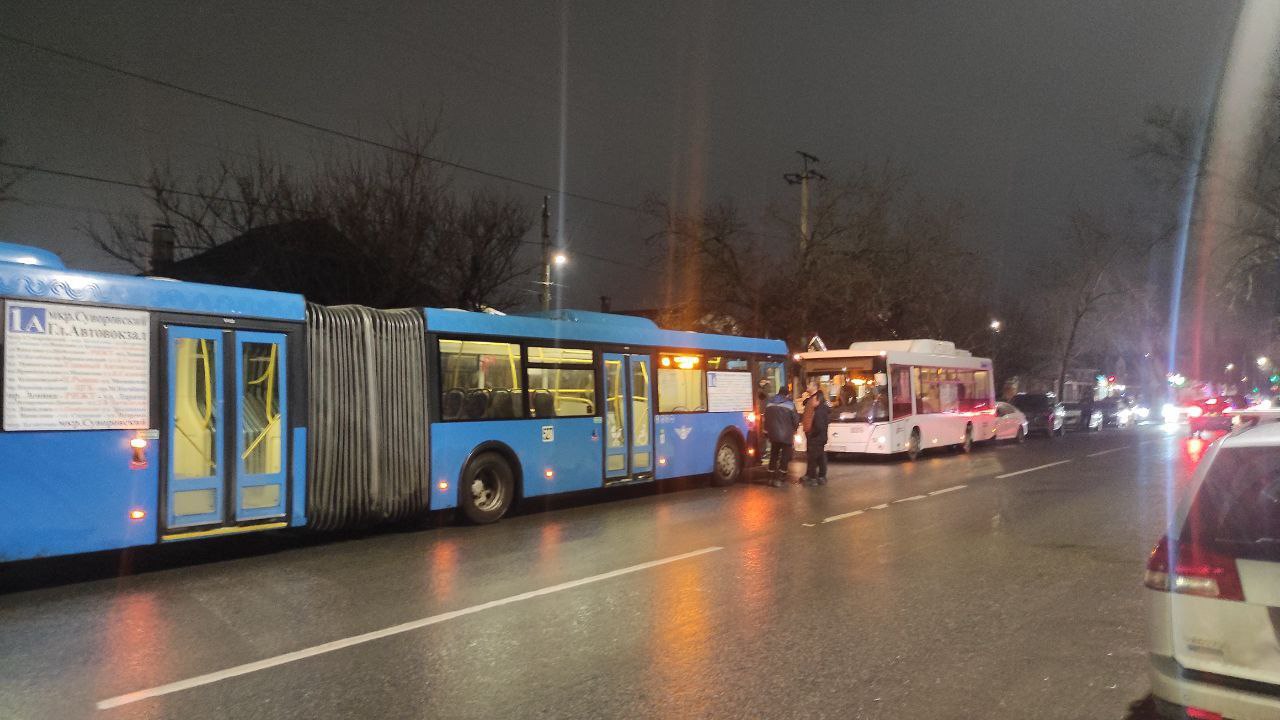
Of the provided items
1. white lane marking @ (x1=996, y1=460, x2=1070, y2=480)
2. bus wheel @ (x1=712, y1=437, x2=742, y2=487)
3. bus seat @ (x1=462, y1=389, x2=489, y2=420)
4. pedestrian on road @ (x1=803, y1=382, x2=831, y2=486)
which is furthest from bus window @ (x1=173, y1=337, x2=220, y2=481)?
white lane marking @ (x1=996, y1=460, x2=1070, y2=480)

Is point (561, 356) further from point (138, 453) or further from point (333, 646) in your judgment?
point (333, 646)

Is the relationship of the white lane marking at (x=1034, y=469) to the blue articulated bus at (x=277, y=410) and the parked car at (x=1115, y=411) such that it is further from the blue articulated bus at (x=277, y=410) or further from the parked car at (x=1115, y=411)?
the parked car at (x=1115, y=411)

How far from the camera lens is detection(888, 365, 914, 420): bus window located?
21.1 metres

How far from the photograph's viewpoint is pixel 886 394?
21.0 meters

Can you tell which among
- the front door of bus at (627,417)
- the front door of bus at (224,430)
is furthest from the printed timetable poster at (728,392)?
the front door of bus at (224,430)

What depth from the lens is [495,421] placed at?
1198cm

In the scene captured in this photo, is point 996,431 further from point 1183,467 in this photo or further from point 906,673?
point 906,673

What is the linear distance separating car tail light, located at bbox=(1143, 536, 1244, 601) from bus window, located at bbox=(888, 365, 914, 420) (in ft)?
56.8

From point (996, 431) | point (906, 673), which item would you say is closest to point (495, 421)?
point (906, 673)

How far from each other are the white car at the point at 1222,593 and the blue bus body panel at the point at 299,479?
8323mm

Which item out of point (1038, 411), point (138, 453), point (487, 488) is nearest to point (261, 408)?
point (138, 453)

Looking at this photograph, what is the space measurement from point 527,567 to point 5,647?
427 cm

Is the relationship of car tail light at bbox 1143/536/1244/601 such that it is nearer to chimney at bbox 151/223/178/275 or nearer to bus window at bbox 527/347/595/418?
bus window at bbox 527/347/595/418

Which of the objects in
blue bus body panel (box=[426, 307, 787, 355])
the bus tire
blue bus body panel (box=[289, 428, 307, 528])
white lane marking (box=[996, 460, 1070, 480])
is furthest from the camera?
the bus tire
